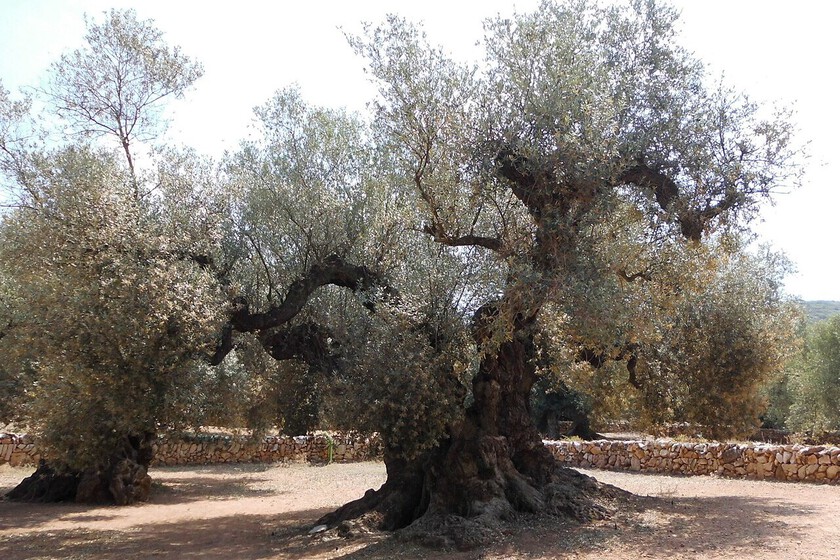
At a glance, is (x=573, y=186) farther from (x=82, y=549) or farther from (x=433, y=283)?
(x=82, y=549)

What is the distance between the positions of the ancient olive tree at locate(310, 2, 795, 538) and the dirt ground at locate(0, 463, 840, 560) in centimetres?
88

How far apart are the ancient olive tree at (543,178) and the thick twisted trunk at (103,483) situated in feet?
18.8

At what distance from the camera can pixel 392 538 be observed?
9.46 meters

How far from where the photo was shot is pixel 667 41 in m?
10.9

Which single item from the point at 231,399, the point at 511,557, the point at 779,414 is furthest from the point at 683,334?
the point at 779,414

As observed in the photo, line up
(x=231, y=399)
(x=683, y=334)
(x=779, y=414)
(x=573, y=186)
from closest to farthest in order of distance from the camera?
1. (x=573, y=186)
2. (x=231, y=399)
3. (x=683, y=334)
4. (x=779, y=414)

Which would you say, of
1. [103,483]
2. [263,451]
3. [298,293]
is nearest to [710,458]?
[298,293]

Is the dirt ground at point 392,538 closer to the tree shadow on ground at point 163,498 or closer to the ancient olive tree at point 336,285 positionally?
the tree shadow on ground at point 163,498

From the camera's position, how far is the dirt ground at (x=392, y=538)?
8375 millimetres

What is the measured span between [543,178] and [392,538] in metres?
5.50

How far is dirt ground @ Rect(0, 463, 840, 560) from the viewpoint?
838 centimetres

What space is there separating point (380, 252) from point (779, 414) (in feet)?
92.5

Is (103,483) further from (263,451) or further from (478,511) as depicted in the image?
(263,451)

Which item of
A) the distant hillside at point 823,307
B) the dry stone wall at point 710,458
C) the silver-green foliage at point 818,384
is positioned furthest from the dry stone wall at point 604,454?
the distant hillside at point 823,307
